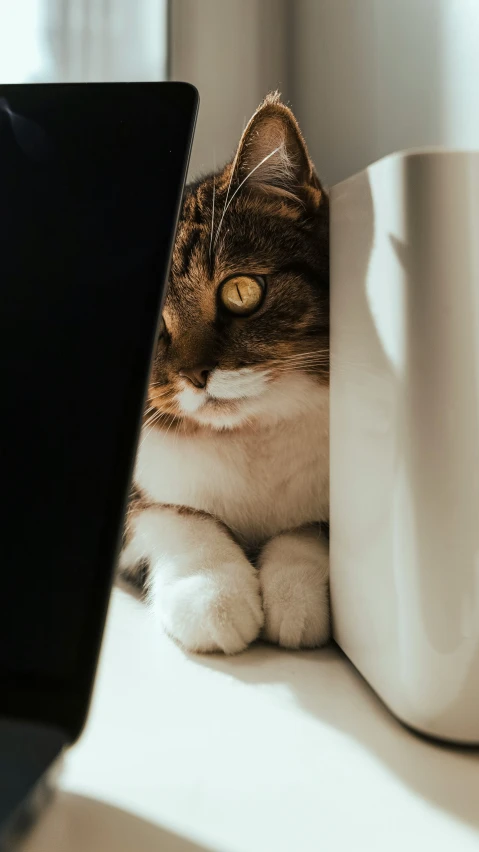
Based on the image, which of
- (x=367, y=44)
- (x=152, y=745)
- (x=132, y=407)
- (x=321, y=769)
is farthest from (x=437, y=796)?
(x=367, y=44)

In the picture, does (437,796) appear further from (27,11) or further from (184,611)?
(27,11)

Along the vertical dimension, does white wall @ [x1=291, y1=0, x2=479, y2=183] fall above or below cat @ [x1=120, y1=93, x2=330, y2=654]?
above

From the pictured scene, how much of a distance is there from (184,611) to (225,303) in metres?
0.31

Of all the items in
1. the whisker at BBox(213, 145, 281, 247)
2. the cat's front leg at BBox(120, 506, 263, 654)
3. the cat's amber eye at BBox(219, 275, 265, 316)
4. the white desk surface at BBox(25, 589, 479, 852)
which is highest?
the whisker at BBox(213, 145, 281, 247)

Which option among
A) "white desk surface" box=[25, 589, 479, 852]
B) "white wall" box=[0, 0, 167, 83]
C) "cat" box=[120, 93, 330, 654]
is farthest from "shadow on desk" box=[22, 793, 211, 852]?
"white wall" box=[0, 0, 167, 83]

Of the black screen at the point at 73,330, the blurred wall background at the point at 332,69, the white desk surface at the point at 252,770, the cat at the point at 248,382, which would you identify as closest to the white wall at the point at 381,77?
the blurred wall background at the point at 332,69

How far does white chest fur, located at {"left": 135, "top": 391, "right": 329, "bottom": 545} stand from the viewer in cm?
71

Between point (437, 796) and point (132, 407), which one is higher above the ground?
point (132, 407)

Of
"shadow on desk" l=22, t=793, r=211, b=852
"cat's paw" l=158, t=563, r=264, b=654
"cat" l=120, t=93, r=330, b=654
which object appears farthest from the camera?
"cat" l=120, t=93, r=330, b=654

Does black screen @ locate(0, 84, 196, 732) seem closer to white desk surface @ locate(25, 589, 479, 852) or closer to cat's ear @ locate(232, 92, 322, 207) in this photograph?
white desk surface @ locate(25, 589, 479, 852)

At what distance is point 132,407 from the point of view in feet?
1.22

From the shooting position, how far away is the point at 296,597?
593 millimetres

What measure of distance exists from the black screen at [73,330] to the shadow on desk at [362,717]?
200mm

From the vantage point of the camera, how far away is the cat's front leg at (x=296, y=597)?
580 millimetres
